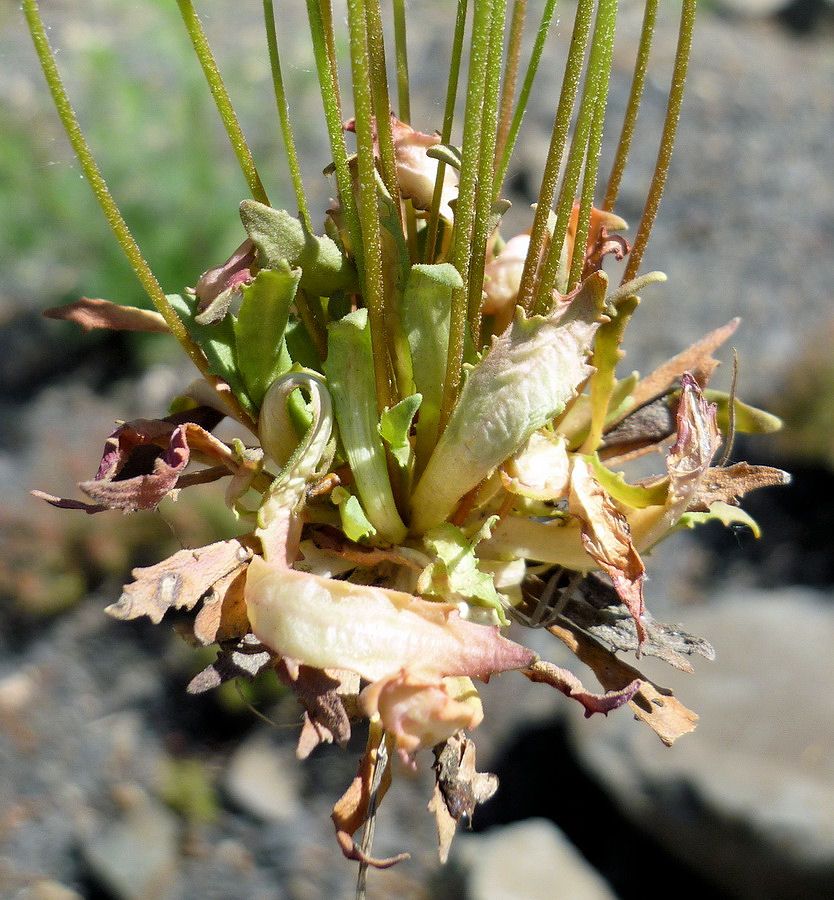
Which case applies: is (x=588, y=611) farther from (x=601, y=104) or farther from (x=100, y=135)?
(x=100, y=135)

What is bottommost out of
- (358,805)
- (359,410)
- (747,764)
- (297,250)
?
(747,764)

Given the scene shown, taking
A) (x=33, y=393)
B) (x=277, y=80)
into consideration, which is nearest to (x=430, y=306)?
(x=277, y=80)

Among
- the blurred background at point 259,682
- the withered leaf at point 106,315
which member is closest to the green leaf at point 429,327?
the withered leaf at point 106,315

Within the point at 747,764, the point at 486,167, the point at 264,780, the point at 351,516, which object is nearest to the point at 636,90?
the point at 486,167

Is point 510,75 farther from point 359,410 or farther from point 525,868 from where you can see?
point 525,868

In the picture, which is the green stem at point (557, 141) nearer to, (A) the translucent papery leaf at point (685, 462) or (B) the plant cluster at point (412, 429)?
(B) the plant cluster at point (412, 429)

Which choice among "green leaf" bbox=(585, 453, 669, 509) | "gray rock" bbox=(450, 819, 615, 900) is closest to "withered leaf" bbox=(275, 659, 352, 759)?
"green leaf" bbox=(585, 453, 669, 509)
